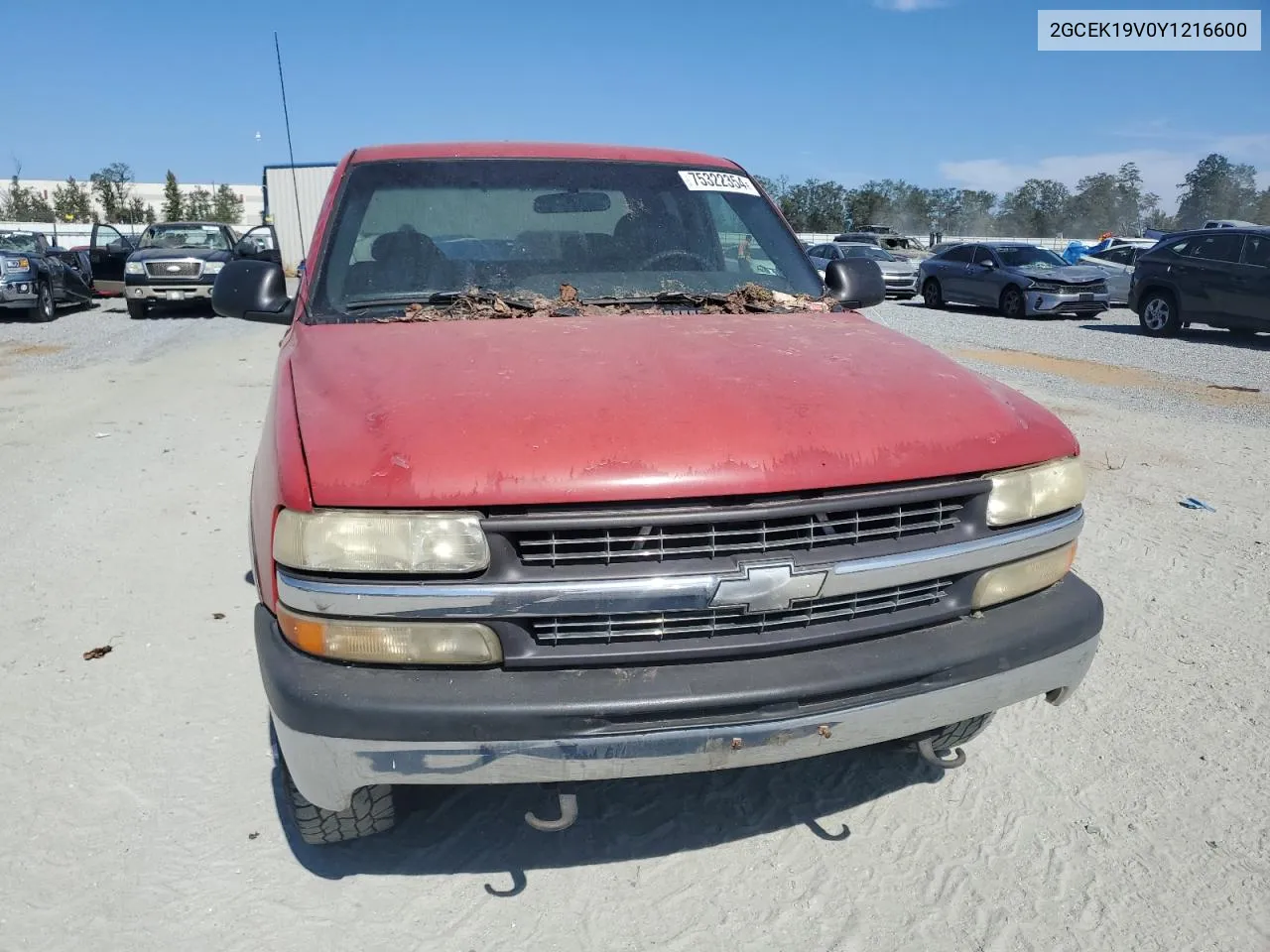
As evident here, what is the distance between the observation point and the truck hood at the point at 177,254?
1670 cm

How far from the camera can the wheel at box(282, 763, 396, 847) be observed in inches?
95.6

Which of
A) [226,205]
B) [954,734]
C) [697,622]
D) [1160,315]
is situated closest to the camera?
[697,622]

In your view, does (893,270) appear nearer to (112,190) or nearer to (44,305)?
(44,305)

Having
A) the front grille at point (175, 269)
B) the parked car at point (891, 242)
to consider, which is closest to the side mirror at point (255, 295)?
the front grille at point (175, 269)

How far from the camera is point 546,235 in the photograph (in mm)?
3445

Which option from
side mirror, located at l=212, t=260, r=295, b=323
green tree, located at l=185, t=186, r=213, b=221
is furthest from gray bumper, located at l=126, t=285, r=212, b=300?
green tree, located at l=185, t=186, r=213, b=221

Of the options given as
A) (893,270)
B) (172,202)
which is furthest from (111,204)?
(893,270)

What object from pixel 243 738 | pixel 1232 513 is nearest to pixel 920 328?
pixel 1232 513

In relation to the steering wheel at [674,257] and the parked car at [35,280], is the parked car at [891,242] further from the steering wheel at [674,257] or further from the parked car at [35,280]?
the steering wheel at [674,257]

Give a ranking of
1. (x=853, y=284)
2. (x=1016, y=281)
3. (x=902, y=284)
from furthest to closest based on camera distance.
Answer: (x=902, y=284) → (x=1016, y=281) → (x=853, y=284)

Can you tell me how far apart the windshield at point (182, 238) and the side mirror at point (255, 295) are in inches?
599

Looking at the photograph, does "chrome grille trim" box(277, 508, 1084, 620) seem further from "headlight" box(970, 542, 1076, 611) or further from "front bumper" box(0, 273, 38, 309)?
"front bumper" box(0, 273, 38, 309)

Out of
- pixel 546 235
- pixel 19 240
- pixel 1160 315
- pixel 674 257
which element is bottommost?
pixel 1160 315

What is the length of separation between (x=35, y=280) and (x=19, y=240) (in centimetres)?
Result: 218
